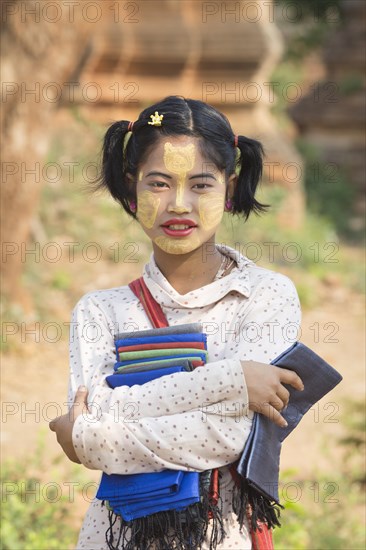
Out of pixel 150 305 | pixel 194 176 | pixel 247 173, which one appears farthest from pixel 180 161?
pixel 150 305

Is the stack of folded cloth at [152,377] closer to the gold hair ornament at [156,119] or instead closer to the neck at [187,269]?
the neck at [187,269]

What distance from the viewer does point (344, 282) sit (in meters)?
8.95

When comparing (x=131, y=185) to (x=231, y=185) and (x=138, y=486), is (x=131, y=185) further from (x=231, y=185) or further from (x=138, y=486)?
(x=138, y=486)

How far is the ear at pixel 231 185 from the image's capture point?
2.72 m

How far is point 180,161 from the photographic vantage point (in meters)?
2.55

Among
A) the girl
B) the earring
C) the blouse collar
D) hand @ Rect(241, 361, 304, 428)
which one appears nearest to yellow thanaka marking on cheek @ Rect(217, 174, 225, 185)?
the girl

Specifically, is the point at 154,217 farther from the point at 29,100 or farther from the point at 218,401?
the point at 29,100

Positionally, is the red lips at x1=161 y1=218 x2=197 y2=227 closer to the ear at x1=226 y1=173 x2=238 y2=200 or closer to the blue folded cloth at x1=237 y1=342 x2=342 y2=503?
the ear at x1=226 y1=173 x2=238 y2=200

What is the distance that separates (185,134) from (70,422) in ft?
2.58

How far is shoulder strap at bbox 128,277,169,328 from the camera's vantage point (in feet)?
8.46

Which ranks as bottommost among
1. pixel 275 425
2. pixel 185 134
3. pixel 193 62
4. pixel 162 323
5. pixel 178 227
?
pixel 275 425

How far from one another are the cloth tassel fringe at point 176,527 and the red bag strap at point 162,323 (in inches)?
1.4

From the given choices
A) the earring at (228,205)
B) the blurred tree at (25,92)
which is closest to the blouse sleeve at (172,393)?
the earring at (228,205)

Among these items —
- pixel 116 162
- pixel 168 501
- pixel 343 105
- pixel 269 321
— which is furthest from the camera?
pixel 343 105
